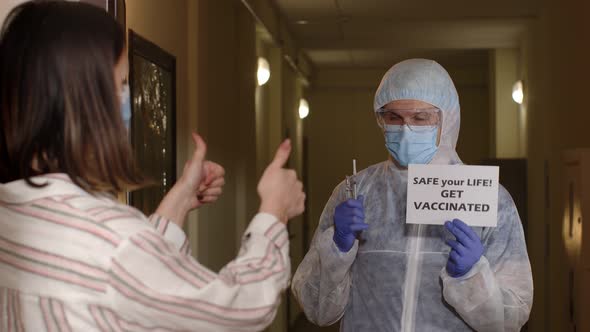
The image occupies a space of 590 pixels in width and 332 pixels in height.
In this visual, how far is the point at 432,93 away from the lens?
2084 mm

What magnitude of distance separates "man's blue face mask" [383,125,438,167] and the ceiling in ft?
11.5

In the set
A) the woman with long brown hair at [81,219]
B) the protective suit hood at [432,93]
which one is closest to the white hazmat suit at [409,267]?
the protective suit hood at [432,93]

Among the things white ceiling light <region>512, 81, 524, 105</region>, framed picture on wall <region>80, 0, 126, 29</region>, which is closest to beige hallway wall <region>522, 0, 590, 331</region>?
white ceiling light <region>512, 81, 524, 105</region>

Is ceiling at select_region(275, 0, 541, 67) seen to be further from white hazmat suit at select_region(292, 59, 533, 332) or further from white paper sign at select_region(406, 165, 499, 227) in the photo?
white paper sign at select_region(406, 165, 499, 227)

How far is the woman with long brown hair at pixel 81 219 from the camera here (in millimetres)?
974

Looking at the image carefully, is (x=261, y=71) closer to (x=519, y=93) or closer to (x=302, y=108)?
(x=519, y=93)

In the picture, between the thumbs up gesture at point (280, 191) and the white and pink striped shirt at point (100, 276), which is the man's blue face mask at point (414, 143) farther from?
the white and pink striped shirt at point (100, 276)

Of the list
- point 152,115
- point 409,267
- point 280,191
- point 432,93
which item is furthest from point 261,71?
point 280,191

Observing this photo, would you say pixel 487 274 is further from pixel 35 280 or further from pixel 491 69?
pixel 491 69

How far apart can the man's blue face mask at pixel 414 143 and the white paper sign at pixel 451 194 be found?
0.11 m

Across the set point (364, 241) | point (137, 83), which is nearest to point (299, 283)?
point (364, 241)

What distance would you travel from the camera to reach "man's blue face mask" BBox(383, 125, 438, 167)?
6.79 ft

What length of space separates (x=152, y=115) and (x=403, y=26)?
4168 millimetres

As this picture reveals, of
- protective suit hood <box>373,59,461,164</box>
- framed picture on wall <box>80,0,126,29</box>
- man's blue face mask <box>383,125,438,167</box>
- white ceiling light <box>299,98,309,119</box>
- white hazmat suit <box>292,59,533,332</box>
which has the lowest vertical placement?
white hazmat suit <box>292,59,533,332</box>
